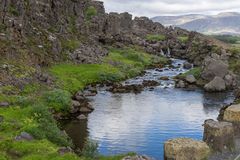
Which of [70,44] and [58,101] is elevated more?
[70,44]

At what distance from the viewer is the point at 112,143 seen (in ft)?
187

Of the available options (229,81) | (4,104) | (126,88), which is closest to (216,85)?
(229,81)

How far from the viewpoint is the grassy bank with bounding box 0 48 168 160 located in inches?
1753

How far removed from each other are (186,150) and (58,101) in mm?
31098

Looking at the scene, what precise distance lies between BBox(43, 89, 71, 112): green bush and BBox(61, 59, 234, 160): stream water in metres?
4.75

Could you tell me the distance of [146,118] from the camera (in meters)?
70.9

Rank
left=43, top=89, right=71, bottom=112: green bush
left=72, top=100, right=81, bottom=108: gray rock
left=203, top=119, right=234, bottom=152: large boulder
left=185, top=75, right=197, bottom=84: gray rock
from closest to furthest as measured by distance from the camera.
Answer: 1. left=203, top=119, right=234, bottom=152: large boulder
2. left=43, top=89, right=71, bottom=112: green bush
3. left=72, top=100, right=81, bottom=108: gray rock
4. left=185, top=75, right=197, bottom=84: gray rock

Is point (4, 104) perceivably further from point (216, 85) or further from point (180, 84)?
point (216, 85)

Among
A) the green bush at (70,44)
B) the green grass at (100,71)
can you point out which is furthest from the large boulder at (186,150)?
the green bush at (70,44)

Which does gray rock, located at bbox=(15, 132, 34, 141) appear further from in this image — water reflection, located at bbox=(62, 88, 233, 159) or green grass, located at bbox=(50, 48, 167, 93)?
green grass, located at bbox=(50, 48, 167, 93)

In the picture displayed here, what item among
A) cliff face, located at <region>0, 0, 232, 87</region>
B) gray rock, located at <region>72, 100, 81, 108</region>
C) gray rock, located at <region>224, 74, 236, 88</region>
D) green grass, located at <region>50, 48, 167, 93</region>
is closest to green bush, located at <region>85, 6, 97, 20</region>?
cliff face, located at <region>0, 0, 232, 87</region>

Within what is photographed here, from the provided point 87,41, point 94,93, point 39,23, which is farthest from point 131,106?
point 87,41

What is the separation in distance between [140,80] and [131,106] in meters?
31.2

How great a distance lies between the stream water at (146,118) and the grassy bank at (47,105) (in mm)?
5523
